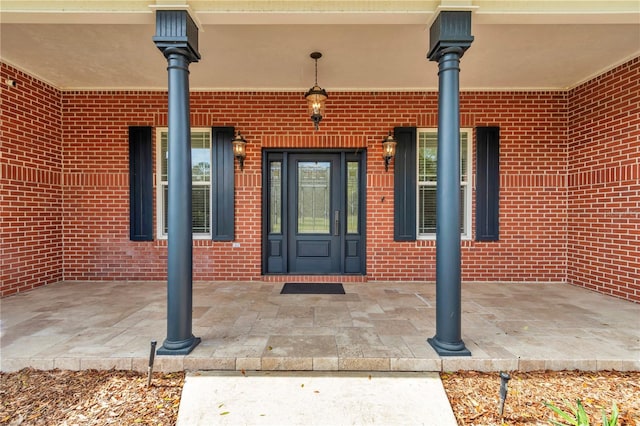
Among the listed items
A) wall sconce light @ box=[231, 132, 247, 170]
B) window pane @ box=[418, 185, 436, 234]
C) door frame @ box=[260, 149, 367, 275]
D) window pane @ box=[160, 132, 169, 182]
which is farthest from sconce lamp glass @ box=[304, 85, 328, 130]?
window pane @ box=[160, 132, 169, 182]

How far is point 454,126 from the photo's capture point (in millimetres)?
2471

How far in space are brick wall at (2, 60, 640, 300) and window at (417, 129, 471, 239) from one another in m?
0.19

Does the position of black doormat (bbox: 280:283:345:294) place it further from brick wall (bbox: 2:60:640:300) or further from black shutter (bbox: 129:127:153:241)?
black shutter (bbox: 129:127:153:241)

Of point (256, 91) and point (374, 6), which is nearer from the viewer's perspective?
point (374, 6)

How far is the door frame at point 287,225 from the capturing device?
4785 millimetres

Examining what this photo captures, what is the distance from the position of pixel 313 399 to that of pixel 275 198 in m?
3.23

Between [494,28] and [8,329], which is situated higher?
[494,28]

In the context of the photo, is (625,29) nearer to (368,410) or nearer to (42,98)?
(368,410)

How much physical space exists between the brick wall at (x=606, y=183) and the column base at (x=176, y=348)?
510 centimetres

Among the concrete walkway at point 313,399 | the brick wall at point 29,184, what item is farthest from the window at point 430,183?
the brick wall at point 29,184

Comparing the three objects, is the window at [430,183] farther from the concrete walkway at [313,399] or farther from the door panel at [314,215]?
the concrete walkway at [313,399]

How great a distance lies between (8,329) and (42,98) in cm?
332

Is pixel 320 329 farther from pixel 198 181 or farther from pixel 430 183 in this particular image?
pixel 198 181

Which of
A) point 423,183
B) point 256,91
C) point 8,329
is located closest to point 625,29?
point 423,183
